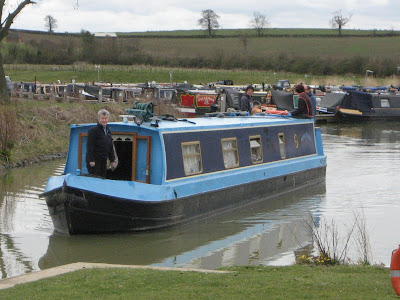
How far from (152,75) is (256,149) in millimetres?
48914

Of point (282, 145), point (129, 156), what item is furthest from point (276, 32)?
point (129, 156)

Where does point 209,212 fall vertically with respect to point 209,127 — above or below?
below

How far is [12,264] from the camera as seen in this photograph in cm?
1041

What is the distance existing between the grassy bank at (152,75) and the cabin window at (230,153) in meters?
44.6

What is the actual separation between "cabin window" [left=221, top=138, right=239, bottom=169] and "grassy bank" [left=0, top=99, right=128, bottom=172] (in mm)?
7283

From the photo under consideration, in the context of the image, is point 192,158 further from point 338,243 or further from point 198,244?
point 338,243

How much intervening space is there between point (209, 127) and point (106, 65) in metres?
58.9

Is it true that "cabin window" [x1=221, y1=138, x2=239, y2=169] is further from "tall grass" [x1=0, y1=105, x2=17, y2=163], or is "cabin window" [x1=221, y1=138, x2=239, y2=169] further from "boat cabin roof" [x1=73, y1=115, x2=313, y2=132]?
"tall grass" [x1=0, y1=105, x2=17, y2=163]

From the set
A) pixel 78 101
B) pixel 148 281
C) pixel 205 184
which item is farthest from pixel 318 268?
pixel 78 101

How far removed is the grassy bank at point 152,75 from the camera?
6053 cm

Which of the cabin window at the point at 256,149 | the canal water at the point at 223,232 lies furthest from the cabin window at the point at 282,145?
the cabin window at the point at 256,149

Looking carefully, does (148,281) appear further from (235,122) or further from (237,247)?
(235,122)

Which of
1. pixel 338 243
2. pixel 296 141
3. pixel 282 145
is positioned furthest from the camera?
pixel 296 141

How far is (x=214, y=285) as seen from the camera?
743 centimetres
